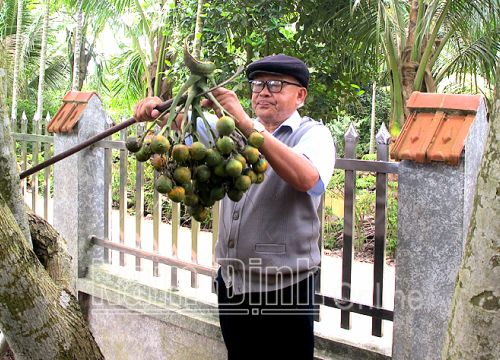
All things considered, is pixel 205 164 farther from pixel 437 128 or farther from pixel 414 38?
pixel 414 38

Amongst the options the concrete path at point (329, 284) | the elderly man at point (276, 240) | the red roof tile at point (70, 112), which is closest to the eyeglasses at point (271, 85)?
the elderly man at point (276, 240)

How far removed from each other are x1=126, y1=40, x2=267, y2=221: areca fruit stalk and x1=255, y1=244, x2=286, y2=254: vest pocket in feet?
1.79

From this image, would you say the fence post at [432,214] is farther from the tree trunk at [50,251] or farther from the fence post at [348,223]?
the tree trunk at [50,251]

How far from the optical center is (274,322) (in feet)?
7.66

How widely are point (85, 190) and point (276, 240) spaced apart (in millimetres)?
2391

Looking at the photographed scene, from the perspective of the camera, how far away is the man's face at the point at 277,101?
2.37 m

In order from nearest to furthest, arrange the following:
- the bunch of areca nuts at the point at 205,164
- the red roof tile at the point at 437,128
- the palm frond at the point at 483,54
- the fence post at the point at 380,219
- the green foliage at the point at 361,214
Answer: the bunch of areca nuts at the point at 205,164
the red roof tile at the point at 437,128
the fence post at the point at 380,219
the green foliage at the point at 361,214
the palm frond at the point at 483,54

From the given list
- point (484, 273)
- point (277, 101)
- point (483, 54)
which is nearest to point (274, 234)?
point (277, 101)

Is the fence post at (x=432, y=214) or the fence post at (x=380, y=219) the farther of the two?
the fence post at (x=380, y=219)

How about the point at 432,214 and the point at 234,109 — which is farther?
the point at 432,214

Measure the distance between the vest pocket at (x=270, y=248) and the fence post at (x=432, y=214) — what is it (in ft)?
2.22

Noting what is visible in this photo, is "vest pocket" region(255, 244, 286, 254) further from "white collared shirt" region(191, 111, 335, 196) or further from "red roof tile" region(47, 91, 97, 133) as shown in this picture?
"red roof tile" region(47, 91, 97, 133)

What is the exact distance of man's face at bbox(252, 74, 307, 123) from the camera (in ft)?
7.79

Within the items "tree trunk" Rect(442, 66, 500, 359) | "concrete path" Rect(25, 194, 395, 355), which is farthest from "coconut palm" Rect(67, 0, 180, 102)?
"tree trunk" Rect(442, 66, 500, 359)
